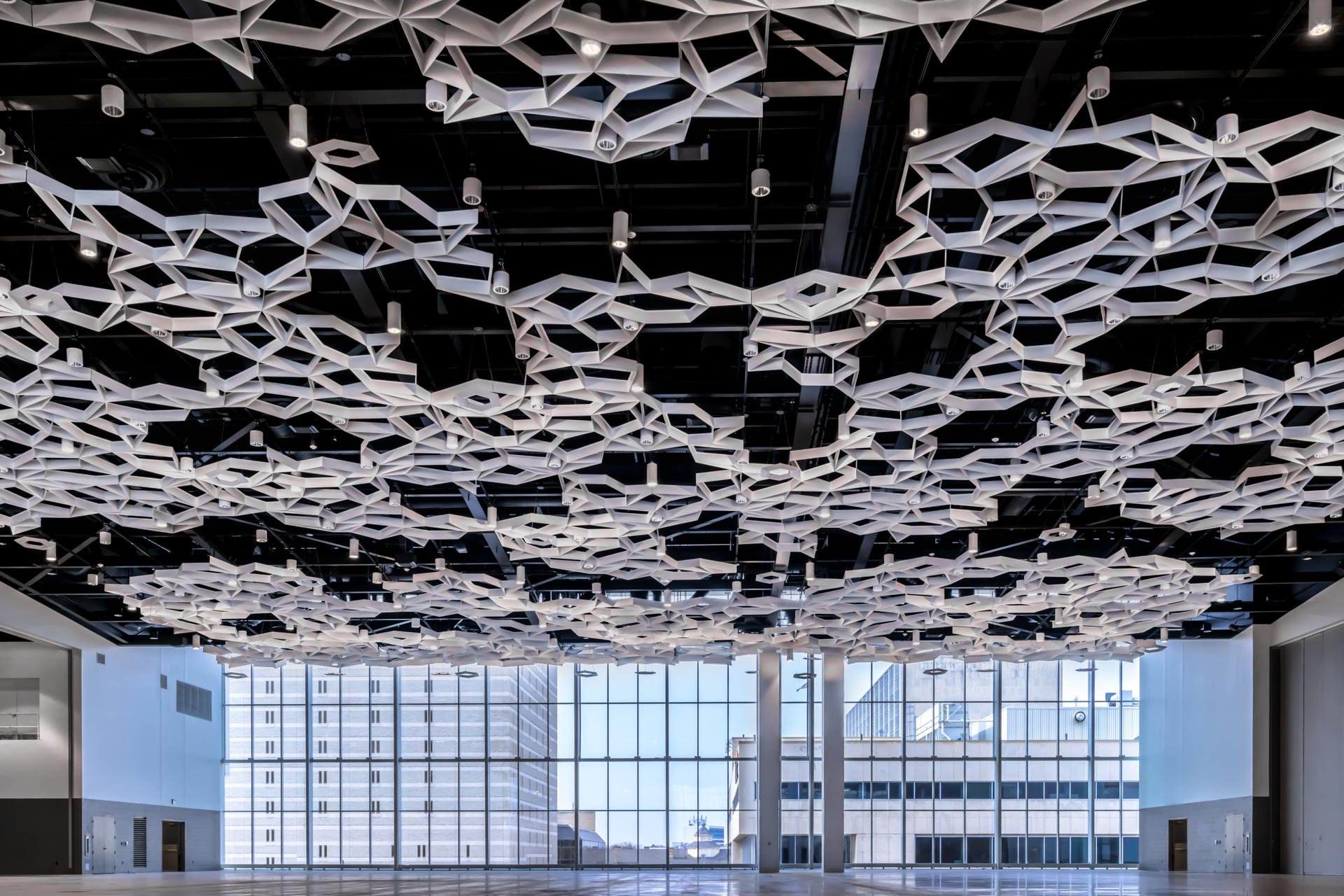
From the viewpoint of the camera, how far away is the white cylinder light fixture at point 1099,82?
1077 centimetres

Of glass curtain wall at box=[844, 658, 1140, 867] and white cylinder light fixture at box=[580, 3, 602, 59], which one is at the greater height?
white cylinder light fixture at box=[580, 3, 602, 59]

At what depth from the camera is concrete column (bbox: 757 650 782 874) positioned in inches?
1592

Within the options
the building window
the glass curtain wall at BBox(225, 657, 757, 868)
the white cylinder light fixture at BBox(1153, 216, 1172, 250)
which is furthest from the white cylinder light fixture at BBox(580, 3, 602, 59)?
the glass curtain wall at BBox(225, 657, 757, 868)

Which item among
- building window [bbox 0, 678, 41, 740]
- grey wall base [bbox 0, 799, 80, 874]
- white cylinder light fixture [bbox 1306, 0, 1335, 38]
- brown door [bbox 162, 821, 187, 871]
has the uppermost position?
white cylinder light fixture [bbox 1306, 0, 1335, 38]

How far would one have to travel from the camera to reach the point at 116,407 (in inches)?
752

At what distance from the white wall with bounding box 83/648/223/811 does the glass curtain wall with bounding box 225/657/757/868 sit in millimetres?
1800

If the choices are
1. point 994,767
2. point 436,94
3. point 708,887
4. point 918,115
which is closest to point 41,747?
point 708,887

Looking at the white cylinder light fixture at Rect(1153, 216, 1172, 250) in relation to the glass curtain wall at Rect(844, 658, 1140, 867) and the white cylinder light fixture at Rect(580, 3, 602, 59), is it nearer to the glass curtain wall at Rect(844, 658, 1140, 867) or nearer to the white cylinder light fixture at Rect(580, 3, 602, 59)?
the white cylinder light fixture at Rect(580, 3, 602, 59)

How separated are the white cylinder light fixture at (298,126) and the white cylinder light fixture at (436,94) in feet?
4.09

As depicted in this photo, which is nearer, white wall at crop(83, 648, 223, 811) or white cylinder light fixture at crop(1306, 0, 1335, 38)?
white cylinder light fixture at crop(1306, 0, 1335, 38)

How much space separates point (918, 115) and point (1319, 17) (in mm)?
3454

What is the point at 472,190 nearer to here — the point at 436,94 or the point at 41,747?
the point at 436,94

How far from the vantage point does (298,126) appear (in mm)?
11602

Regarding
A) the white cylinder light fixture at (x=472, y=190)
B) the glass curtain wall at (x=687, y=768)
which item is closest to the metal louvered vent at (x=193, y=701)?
the glass curtain wall at (x=687, y=768)
